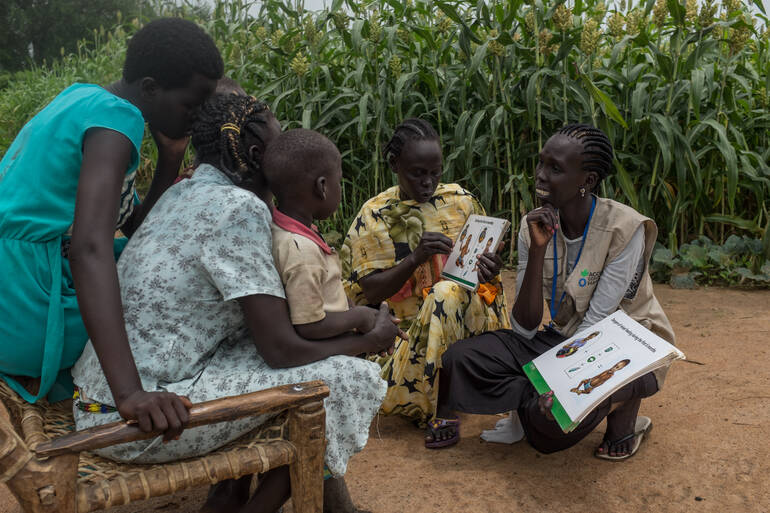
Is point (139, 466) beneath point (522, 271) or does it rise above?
beneath

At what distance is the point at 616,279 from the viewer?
236 cm

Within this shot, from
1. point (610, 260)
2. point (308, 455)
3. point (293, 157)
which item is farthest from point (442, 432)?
point (293, 157)

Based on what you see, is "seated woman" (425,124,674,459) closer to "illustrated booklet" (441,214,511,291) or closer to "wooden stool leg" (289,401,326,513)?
"illustrated booklet" (441,214,511,291)

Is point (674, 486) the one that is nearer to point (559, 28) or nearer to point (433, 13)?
point (559, 28)

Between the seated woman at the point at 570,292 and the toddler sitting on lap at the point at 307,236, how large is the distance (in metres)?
0.83

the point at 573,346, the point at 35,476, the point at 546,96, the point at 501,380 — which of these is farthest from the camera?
the point at 546,96

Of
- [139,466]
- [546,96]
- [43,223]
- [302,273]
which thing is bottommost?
[139,466]

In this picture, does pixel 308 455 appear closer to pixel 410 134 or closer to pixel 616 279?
pixel 616 279

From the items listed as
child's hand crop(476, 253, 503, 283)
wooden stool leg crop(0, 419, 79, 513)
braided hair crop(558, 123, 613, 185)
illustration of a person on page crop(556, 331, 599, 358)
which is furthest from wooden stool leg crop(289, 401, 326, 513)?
braided hair crop(558, 123, 613, 185)

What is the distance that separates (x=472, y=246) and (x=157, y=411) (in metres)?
1.53

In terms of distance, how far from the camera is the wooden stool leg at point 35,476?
4.17 feet

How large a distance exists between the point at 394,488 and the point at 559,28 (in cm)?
294

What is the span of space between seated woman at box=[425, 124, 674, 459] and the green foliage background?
5.16ft

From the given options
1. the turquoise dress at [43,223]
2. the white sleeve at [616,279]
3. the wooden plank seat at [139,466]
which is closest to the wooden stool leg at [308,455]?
the wooden plank seat at [139,466]
